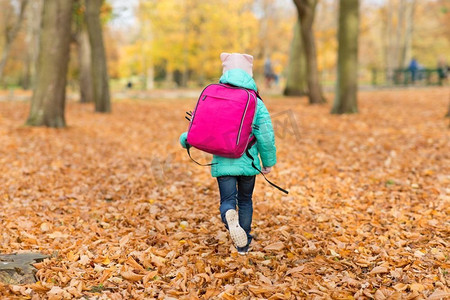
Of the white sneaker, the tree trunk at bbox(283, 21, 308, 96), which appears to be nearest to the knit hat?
the white sneaker

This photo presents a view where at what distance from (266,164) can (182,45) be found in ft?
120

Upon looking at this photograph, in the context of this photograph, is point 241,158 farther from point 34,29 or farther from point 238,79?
point 34,29

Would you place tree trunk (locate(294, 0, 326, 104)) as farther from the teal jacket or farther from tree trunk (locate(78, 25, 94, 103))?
the teal jacket

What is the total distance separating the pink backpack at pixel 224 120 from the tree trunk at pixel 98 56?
36.6 ft

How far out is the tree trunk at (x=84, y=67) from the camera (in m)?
17.1

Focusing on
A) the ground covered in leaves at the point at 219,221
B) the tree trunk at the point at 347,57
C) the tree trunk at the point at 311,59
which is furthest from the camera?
the tree trunk at the point at 311,59

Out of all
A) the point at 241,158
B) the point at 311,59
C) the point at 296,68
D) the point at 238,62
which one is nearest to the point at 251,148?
the point at 241,158

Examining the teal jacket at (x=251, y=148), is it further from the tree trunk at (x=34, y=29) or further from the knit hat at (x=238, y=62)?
the tree trunk at (x=34, y=29)

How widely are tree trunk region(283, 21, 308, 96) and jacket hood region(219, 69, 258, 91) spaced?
15.1 meters

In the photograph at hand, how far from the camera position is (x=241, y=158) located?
363 centimetres

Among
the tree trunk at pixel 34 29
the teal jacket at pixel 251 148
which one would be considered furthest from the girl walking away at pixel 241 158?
the tree trunk at pixel 34 29

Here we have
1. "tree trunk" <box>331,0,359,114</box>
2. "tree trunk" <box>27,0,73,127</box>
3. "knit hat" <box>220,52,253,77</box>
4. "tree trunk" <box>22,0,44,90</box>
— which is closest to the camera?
"knit hat" <box>220,52,253,77</box>

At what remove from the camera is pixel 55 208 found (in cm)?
533

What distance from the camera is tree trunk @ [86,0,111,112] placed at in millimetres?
13586
